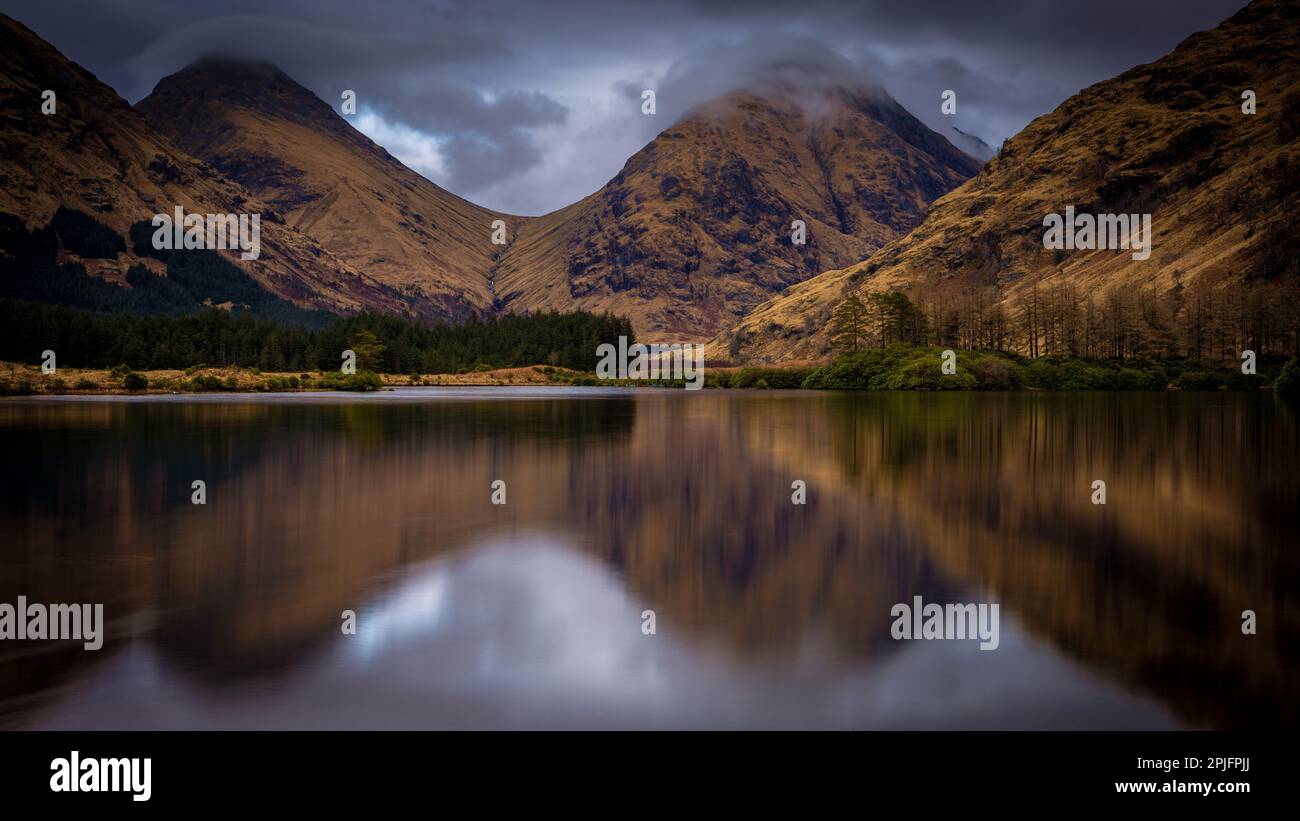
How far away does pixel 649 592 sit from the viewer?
1150 cm

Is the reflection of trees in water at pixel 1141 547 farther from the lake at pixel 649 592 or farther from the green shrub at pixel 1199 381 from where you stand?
the green shrub at pixel 1199 381

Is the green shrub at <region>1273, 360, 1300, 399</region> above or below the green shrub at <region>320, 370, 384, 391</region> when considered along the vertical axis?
below

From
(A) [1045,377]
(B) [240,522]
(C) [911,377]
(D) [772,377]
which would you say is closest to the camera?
(B) [240,522]

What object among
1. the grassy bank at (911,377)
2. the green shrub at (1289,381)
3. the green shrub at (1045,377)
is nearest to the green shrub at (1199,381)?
the grassy bank at (911,377)

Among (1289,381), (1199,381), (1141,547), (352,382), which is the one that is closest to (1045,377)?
(1199,381)

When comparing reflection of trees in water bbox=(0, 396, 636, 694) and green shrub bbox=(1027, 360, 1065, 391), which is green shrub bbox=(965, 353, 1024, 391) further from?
reflection of trees in water bbox=(0, 396, 636, 694)

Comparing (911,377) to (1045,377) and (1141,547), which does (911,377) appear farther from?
(1141,547)

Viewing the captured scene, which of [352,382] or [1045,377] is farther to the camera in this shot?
[352,382]

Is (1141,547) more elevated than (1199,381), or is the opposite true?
(1199,381)

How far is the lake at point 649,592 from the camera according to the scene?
25.6 feet

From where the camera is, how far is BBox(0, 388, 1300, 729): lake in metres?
7.81

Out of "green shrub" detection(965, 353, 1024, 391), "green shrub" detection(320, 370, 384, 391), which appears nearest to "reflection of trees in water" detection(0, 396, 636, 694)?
"green shrub" detection(965, 353, 1024, 391)
